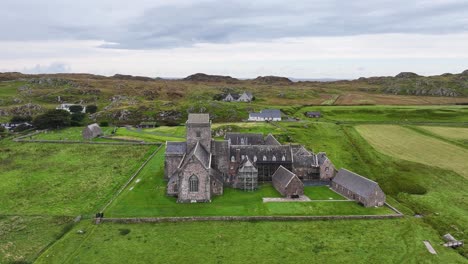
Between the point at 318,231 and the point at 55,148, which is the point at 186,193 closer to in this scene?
the point at 318,231

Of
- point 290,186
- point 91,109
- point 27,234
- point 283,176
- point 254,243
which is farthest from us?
point 91,109

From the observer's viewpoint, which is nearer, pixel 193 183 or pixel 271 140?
pixel 193 183

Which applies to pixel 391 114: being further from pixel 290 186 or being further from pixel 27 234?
pixel 27 234

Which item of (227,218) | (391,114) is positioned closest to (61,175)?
(227,218)

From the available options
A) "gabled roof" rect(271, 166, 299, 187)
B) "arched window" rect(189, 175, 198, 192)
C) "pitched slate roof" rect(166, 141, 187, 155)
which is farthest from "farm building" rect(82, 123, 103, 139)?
"gabled roof" rect(271, 166, 299, 187)

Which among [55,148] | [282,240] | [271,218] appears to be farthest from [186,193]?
[55,148]

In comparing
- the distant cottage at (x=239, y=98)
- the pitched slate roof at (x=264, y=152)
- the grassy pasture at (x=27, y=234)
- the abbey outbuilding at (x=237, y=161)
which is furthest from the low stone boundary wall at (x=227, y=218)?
the distant cottage at (x=239, y=98)
